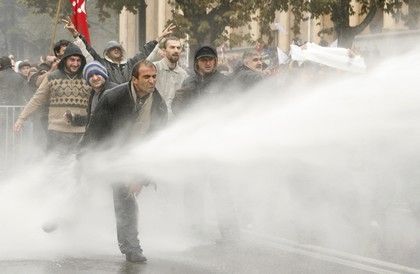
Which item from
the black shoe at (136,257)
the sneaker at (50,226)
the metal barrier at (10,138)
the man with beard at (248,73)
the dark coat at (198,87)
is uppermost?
the man with beard at (248,73)

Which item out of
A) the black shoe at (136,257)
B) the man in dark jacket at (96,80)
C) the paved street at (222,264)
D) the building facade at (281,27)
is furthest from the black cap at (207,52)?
the building facade at (281,27)

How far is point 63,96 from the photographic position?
13.8 meters

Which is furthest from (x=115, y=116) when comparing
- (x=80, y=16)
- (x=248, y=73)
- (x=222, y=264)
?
(x=80, y=16)

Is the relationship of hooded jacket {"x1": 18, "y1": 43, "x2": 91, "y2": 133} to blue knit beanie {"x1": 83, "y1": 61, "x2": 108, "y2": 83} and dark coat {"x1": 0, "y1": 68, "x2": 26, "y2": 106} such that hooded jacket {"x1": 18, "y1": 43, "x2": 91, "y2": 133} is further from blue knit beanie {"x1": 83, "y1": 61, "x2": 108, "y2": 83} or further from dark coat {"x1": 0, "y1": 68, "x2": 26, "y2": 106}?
dark coat {"x1": 0, "y1": 68, "x2": 26, "y2": 106}

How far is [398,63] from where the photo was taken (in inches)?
424

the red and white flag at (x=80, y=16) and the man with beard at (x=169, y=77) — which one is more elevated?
the red and white flag at (x=80, y=16)

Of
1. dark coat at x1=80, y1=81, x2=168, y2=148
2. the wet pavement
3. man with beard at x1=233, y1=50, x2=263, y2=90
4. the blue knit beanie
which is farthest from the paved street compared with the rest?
the blue knit beanie

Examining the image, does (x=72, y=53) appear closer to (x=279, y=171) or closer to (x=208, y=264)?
(x=279, y=171)

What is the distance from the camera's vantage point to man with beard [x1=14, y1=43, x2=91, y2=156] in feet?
44.7

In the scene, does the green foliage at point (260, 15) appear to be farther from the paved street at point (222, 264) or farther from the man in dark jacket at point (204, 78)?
the paved street at point (222, 264)

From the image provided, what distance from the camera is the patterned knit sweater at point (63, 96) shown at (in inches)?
540

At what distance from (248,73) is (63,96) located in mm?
2447

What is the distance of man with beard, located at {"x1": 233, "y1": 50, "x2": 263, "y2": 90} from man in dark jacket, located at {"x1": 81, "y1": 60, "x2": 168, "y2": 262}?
229 cm

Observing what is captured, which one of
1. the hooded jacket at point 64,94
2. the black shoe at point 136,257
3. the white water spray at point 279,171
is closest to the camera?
the black shoe at point 136,257
